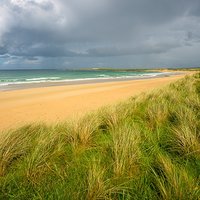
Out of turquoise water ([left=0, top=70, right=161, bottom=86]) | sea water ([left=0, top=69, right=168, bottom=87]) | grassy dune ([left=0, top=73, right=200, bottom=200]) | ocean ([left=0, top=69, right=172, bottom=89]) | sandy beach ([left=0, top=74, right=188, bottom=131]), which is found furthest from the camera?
turquoise water ([left=0, top=70, right=161, bottom=86])

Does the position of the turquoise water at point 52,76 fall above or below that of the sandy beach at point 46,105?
below

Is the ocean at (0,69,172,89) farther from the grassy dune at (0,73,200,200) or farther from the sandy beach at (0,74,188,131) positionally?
the grassy dune at (0,73,200,200)

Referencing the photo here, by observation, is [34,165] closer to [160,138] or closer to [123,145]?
[123,145]

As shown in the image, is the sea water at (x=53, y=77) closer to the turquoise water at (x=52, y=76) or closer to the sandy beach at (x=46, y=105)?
the turquoise water at (x=52, y=76)

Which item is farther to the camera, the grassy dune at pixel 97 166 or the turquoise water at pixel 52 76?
the turquoise water at pixel 52 76

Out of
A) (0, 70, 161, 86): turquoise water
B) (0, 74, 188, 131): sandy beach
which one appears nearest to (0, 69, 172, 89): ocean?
(0, 70, 161, 86): turquoise water

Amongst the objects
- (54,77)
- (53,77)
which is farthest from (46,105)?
(53,77)

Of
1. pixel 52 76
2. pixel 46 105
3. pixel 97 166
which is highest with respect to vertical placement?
pixel 97 166

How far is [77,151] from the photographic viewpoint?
3.53 meters

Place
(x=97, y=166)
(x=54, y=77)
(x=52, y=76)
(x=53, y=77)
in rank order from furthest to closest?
(x=52, y=76), (x=53, y=77), (x=54, y=77), (x=97, y=166)

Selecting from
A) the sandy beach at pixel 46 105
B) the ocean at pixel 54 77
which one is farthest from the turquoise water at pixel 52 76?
the sandy beach at pixel 46 105

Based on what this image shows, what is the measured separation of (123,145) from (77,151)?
79 centimetres

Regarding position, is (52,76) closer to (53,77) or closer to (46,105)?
(53,77)

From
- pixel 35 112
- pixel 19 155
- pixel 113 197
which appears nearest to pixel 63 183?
pixel 113 197
